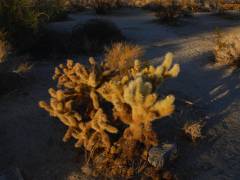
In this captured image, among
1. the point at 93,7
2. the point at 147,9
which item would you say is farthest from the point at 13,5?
the point at 147,9

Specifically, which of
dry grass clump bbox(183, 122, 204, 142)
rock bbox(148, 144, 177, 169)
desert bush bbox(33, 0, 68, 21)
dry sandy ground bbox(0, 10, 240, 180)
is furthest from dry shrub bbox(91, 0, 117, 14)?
rock bbox(148, 144, 177, 169)

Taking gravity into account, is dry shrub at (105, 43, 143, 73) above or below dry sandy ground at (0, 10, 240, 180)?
above

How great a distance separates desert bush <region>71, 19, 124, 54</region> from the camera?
946 cm

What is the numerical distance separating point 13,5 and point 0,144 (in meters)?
4.60

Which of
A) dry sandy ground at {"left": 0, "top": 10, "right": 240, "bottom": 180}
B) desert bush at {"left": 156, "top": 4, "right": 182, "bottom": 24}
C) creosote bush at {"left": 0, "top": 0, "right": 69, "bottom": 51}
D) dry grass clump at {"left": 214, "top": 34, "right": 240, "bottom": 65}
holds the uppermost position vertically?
creosote bush at {"left": 0, "top": 0, "right": 69, "bottom": 51}

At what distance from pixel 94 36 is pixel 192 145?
5.75 metres

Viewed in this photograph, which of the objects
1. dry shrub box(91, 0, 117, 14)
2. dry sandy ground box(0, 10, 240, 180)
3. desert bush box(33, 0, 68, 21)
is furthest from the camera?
dry shrub box(91, 0, 117, 14)

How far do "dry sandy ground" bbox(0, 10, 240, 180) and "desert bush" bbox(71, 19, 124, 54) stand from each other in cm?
101

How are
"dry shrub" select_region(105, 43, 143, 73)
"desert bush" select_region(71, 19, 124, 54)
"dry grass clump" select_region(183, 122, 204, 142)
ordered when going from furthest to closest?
"desert bush" select_region(71, 19, 124, 54)
"dry shrub" select_region(105, 43, 143, 73)
"dry grass clump" select_region(183, 122, 204, 142)

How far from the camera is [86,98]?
5441 mm

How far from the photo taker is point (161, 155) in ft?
15.7

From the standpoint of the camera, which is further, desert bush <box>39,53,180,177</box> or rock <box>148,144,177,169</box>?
rock <box>148,144,177,169</box>

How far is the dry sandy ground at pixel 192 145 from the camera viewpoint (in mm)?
4934

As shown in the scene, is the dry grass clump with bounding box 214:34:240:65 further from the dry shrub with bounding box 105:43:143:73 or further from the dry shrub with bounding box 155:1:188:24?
the dry shrub with bounding box 155:1:188:24
